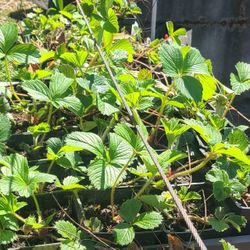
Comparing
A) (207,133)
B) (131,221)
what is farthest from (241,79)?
(131,221)

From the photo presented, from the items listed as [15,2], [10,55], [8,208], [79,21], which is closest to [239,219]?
[8,208]

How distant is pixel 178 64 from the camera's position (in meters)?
1.12

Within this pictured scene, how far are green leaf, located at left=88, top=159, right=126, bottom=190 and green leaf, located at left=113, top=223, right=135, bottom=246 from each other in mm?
75

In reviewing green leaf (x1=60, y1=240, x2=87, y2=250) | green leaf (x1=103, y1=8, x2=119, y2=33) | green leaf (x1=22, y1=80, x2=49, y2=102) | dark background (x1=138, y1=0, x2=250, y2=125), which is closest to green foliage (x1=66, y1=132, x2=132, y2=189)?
green leaf (x1=60, y1=240, x2=87, y2=250)

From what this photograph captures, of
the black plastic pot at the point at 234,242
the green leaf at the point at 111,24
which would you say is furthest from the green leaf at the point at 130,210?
the green leaf at the point at 111,24

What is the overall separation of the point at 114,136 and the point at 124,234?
0.18 metres

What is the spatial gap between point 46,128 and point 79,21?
0.64 meters

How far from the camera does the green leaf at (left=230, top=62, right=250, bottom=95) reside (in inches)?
48.4

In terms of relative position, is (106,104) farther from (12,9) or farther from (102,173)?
(12,9)

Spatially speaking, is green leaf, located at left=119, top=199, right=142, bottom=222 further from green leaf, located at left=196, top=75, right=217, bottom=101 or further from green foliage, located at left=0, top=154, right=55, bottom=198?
green leaf, located at left=196, top=75, right=217, bottom=101

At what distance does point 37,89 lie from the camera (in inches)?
44.6

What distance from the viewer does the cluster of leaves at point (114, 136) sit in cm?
93

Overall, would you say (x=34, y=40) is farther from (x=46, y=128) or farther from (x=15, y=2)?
(x=15, y=2)

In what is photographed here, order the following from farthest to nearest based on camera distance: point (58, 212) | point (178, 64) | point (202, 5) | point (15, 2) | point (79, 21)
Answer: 1. point (202, 5)
2. point (15, 2)
3. point (79, 21)
4. point (178, 64)
5. point (58, 212)
